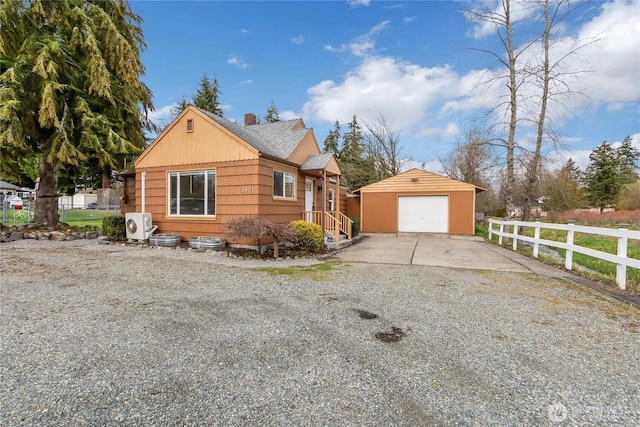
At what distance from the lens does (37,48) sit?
1118 cm

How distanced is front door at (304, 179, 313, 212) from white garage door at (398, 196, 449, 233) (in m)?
5.79

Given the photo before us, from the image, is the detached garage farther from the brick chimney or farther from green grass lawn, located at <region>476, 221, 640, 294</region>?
the brick chimney

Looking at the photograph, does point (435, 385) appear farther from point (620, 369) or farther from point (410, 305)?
point (410, 305)

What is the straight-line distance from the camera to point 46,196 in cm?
1212

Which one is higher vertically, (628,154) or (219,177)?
(628,154)

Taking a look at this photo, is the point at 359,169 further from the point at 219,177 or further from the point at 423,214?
the point at 219,177

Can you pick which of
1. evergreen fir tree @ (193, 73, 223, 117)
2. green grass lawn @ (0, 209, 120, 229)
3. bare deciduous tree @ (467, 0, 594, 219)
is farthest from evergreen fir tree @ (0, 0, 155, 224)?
evergreen fir tree @ (193, 73, 223, 117)

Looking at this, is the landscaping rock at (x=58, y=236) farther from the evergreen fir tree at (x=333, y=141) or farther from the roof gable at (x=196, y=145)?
the evergreen fir tree at (x=333, y=141)

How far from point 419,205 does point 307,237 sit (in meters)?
8.55

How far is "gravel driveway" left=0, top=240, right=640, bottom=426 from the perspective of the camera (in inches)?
79.0

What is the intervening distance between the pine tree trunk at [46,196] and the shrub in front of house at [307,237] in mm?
10118

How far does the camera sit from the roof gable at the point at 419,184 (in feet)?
49.1

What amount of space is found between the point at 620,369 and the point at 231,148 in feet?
28.9

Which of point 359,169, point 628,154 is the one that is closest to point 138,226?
point 359,169
